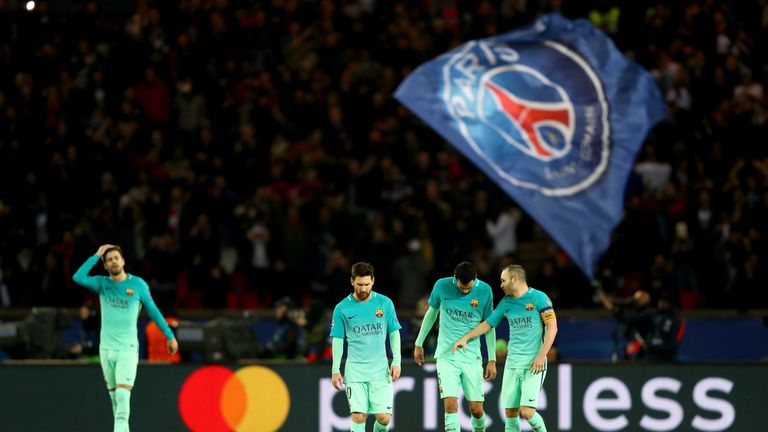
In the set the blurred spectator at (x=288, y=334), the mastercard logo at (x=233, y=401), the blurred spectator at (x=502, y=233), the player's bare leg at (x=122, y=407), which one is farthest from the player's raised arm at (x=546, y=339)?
the blurred spectator at (x=502, y=233)

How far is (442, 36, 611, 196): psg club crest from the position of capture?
21.1 meters

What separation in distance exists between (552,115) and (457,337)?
4.76m

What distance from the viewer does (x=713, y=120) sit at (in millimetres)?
26172

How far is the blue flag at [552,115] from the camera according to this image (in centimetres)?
2092

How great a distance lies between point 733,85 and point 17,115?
39.5ft

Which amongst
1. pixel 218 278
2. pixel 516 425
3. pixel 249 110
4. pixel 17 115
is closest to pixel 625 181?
pixel 516 425

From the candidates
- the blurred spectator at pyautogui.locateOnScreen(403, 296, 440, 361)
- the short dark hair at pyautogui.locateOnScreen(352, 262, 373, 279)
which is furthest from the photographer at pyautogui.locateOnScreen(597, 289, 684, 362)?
the short dark hair at pyautogui.locateOnScreen(352, 262, 373, 279)

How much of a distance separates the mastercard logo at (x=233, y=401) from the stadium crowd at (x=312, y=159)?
3002mm

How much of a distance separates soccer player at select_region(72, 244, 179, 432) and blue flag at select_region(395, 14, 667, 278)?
4684 millimetres

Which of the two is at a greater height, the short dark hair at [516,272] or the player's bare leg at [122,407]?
the short dark hair at [516,272]

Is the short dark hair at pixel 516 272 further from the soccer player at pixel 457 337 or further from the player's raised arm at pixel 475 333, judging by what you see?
the player's raised arm at pixel 475 333

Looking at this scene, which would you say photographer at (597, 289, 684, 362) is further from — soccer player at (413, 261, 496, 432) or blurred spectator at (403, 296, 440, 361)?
soccer player at (413, 261, 496, 432)

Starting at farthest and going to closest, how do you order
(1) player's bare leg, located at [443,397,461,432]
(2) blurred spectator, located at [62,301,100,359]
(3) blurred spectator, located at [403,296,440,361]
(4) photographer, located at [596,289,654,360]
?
(2) blurred spectator, located at [62,301,100,359], (3) blurred spectator, located at [403,296,440,361], (4) photographer, located at [596,289,654,360], (1) player's bare leg, located at [443,397,461,432]

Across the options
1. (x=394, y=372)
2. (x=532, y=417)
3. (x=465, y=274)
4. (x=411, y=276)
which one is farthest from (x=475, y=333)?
(x=411, y=276)
